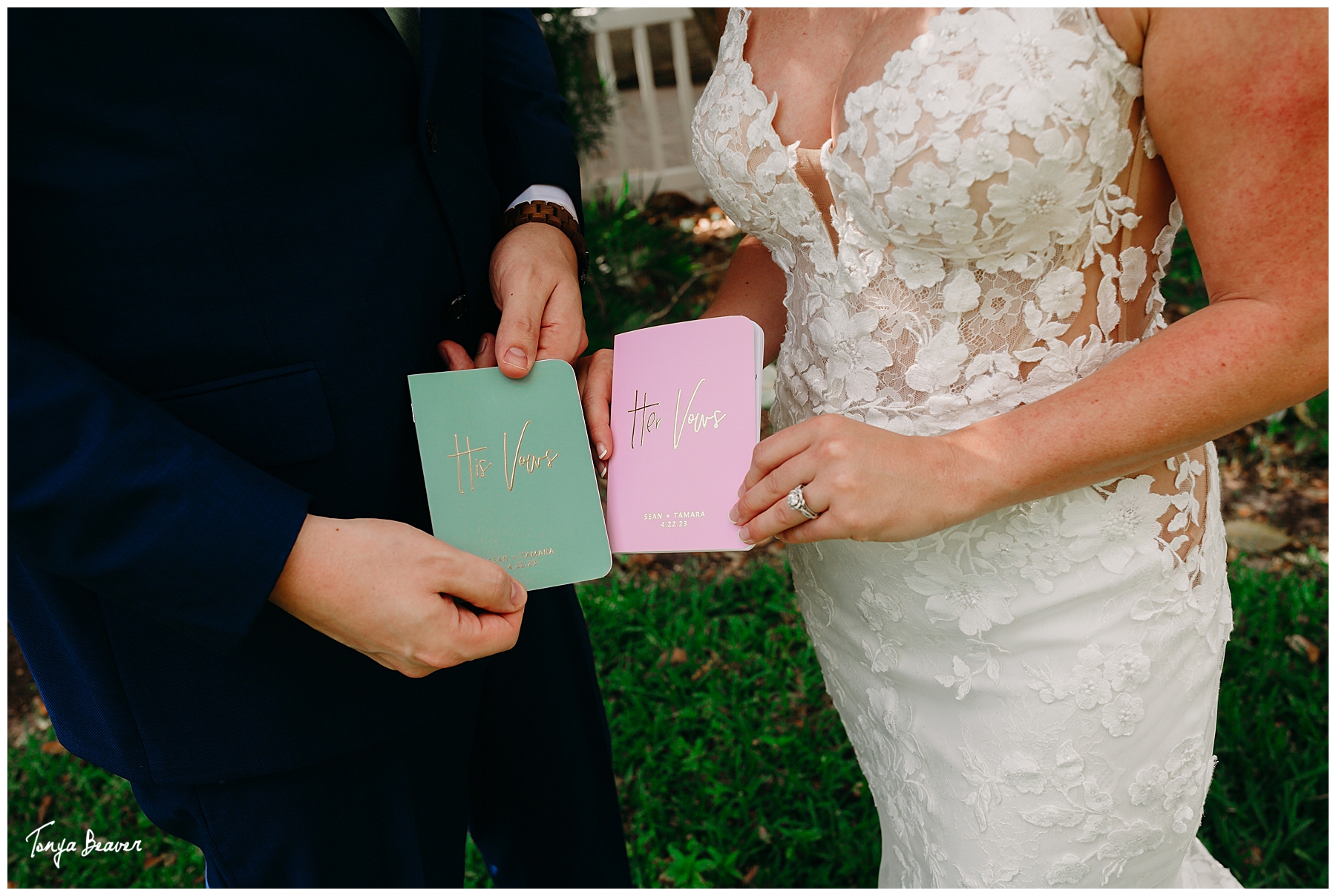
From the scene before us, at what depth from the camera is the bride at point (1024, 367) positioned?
110cm

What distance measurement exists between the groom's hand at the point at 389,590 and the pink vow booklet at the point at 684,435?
0.87 ft

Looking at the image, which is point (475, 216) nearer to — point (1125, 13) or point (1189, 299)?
point (1125, 13)

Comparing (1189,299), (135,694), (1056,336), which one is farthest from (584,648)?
(1189,299)

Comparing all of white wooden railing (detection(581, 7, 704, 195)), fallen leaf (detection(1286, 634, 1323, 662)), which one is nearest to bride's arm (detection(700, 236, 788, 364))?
fallen leaf (detection(1286, 634, 1323, 662))

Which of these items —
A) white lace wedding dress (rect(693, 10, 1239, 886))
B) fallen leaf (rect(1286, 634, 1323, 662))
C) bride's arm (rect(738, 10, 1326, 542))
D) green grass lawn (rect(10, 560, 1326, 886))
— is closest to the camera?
bride's arm (rect(738, 10, 1326, 542))

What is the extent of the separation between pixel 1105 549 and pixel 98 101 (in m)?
1.58

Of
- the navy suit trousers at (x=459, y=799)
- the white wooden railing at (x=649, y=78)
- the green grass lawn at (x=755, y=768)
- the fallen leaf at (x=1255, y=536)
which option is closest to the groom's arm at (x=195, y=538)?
the navy suit trousers at (x=459, y=799)

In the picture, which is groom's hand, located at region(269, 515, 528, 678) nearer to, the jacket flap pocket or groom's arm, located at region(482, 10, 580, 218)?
the jacket flap pocket

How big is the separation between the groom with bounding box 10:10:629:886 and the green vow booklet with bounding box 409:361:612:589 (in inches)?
3.1

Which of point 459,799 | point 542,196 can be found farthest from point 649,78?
point 459,799

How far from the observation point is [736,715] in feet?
9.78

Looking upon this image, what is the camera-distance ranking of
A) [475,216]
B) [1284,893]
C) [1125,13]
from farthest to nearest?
[1284,893]
[475,216]
[1125,13]

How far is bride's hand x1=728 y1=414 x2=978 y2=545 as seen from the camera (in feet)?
3.96

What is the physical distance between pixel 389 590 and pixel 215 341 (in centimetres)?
45
